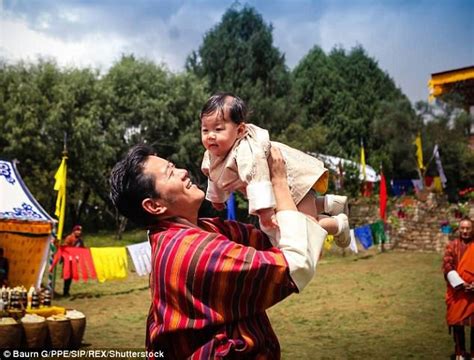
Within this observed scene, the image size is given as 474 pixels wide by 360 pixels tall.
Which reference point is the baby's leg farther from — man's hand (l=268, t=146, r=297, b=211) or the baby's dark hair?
the baby's dark hair

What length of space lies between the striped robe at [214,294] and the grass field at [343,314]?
17.5 ft

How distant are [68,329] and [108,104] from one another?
47.1 ft

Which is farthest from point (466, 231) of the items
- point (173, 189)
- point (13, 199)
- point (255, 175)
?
point (13, 199)

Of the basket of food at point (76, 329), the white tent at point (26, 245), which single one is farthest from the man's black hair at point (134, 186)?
the white tent at point (26, 245)

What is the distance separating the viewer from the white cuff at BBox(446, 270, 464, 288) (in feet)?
20.7

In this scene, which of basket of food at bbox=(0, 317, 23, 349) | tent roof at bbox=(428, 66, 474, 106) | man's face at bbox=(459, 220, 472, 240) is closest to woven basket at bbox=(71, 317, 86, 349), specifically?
basket of food at bbox=(0, 317, 23, 349)

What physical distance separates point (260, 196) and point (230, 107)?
41cm

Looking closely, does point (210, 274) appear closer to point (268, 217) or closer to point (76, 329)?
point (268, 217)

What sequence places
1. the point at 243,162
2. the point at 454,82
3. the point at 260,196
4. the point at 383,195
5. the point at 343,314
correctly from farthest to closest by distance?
the point at 383,195, the point at 454,82, the point at 343,314, the point at 243,162, the point at 260,196

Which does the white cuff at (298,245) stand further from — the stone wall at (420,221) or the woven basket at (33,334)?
the stone wall at (420,221)

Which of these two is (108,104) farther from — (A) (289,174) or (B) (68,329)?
(A) (289,174)

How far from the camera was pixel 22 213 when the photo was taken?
8.55 metres

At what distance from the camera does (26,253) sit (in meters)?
9.36

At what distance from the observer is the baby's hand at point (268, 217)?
1702 mm
